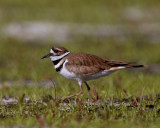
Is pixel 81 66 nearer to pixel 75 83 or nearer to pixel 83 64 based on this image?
pixel 83 64

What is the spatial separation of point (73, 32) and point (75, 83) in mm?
6881

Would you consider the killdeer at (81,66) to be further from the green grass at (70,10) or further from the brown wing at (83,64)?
the green grass at (70,10)

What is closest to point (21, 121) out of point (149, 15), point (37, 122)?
point (37, 122)

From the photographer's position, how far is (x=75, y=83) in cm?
891

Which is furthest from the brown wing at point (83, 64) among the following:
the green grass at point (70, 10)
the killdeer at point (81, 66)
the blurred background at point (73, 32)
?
the green grass at point (70, 10)

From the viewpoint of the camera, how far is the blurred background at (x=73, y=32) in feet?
37.1

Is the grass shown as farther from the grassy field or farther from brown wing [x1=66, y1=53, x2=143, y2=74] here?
brown wing [x1=66, y1=53, x2=143, y2=74]

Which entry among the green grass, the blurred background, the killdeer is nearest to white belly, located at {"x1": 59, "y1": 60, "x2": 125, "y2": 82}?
the killdeer

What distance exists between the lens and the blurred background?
37.1 feet

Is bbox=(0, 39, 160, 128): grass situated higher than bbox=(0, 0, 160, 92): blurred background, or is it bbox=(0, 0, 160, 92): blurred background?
bbox=(0, 0, 160, 92): blurred background

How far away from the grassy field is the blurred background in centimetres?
2

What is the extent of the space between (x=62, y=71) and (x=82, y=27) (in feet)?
31.9

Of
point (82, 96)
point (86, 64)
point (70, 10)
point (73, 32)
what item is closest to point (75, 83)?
point (82, 96)

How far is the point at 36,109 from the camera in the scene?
619 cm
